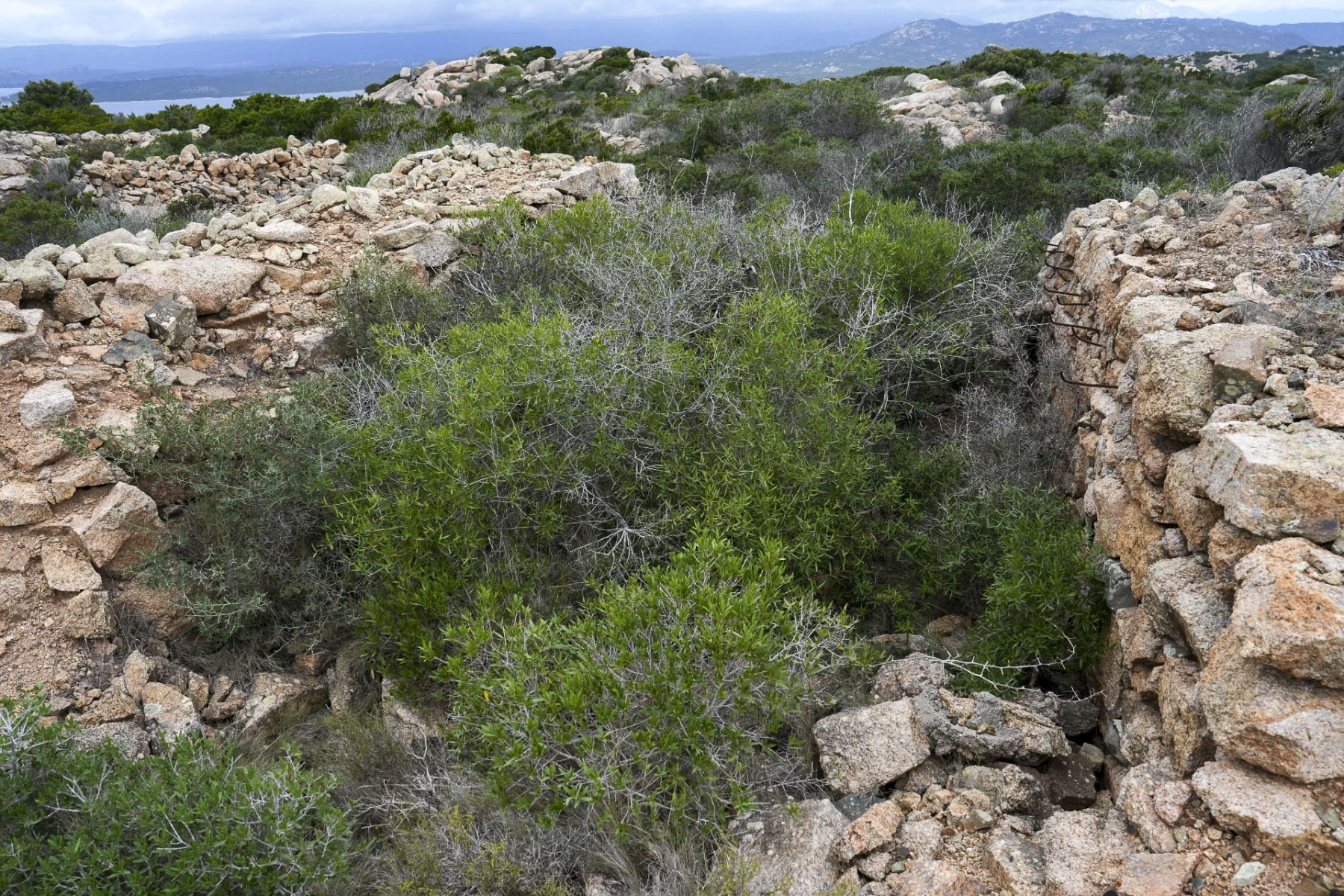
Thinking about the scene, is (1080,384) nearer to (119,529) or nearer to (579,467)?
(579,467)

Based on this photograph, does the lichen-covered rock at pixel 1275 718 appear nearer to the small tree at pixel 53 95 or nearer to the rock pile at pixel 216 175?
the rock pile at pixel 216 175

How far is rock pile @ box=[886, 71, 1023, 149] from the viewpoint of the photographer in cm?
1328

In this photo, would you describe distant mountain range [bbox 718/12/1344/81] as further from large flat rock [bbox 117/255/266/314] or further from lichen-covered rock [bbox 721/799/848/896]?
lichen-covered rock [bbox 721/799/848/896]

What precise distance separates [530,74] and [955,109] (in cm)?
1468

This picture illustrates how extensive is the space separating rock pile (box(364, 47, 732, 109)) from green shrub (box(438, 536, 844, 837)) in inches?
797

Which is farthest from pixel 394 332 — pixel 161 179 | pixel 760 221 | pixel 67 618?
pixel 161 179

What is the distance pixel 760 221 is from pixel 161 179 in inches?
398

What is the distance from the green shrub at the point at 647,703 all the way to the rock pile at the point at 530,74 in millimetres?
20237

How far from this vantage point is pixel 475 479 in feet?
12.6

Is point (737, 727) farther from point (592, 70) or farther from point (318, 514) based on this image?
point (592, 70)

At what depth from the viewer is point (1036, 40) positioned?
83.2 m

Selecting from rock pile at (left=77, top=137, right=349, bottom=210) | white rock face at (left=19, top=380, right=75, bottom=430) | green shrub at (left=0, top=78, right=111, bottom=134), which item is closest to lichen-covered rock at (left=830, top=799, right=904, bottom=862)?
white rock face at (left=19, top=380, right=75, bottom=430)

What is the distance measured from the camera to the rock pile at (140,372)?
380cm

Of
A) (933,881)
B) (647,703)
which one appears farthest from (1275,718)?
(647,703)
